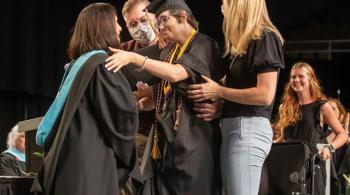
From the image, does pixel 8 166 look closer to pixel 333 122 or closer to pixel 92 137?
pixel 333 122

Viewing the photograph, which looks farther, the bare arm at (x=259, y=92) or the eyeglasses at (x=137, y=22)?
the eyeglasses at (x=137, y=22)

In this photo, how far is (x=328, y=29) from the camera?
12203 millimetres

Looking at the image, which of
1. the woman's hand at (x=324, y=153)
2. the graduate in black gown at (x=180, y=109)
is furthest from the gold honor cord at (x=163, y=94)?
the woman's hand at (x=324, y=153)

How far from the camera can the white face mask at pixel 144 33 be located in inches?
138

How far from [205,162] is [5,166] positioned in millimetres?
3845

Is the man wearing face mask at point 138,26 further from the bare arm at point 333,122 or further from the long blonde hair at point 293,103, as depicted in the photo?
the bare arm at point 333,122

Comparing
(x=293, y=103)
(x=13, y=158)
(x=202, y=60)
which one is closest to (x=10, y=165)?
(x=13, y=158)

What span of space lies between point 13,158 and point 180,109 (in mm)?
3977

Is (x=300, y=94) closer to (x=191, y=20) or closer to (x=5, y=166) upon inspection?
(x=191, y=20)

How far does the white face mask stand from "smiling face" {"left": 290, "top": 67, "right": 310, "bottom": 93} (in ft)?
5.93

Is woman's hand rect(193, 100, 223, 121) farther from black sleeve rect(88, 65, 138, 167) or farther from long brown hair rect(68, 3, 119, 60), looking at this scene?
long brown hair rect(68, 3, 119, 60)

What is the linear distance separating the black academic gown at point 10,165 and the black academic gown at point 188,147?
140 inches

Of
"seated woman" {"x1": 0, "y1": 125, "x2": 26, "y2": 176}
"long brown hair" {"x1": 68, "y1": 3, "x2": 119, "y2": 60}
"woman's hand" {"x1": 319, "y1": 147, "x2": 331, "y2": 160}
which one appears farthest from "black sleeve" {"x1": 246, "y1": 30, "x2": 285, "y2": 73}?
"seated woman" {"x1": 0, "y1": 125, "x2": 26, "y2": 176}

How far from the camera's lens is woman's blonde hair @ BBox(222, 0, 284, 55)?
277 cm
